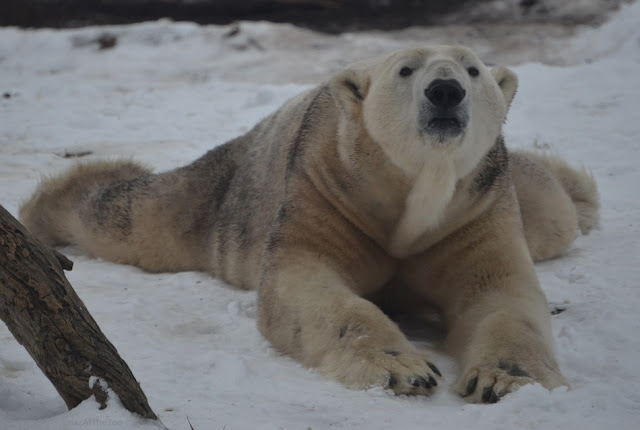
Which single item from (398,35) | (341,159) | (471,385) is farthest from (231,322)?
(398,35)

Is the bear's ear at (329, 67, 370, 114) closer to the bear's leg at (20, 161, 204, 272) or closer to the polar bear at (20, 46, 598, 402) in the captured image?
the polar bear at (20, 46, 598, 402)

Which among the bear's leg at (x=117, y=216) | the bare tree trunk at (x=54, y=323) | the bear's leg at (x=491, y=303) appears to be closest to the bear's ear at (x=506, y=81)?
the bear's leg at (x=491, y=303)

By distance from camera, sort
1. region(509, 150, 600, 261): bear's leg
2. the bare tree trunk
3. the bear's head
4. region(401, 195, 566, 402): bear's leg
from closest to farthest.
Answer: the bare tree trunk
region(401, 195, 566, 402): bear's leg
the bear's head
region(509, 150, 600, 261): bear's leg

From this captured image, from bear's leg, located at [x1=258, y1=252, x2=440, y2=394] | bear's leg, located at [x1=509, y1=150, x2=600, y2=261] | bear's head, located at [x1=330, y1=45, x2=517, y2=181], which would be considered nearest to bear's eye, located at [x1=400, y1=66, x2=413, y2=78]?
bear's head, located at [x1=330, y1=45, x2=517, y2=181]

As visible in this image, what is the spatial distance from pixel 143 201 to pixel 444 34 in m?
6.39

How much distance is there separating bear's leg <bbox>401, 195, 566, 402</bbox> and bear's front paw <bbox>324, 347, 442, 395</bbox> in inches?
5.5

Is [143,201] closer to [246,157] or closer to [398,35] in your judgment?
[246,157]

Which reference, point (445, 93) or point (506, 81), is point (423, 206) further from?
point (506, 81)

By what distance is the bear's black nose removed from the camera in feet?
10.5

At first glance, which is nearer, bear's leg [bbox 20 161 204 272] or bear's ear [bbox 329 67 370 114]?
bear's ear [bbox 329 67 370 114]

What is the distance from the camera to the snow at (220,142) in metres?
2.60

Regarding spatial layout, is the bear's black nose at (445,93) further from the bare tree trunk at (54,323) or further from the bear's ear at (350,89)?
the bare tree trunk at (54,323)

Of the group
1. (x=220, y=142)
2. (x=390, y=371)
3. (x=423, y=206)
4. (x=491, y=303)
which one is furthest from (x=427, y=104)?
(x=220, y=142)

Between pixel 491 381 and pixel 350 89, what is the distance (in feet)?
4.96
